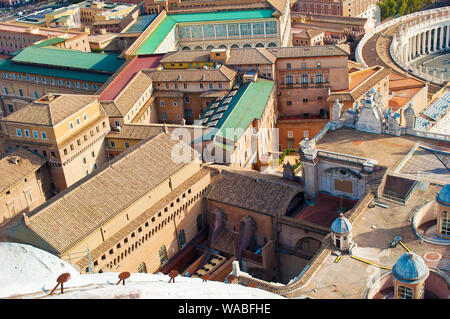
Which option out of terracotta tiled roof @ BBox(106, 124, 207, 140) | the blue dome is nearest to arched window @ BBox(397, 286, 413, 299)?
the blue dome

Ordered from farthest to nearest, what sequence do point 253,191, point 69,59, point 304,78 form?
point 69,59 → point 304,78 → point 253,191

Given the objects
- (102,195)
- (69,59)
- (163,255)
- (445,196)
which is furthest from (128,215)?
(69,59)

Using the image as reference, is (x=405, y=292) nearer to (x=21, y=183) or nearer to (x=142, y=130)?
(x=142, y=130)

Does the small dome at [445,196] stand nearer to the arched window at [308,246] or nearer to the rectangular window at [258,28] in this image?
the arched window at [308,246]

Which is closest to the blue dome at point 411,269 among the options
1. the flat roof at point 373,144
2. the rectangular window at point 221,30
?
the flat roof at point 373,144

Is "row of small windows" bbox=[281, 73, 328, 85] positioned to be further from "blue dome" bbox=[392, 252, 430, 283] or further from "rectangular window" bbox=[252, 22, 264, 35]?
"blue dome" bbox=[392, 252, 430, 283]
